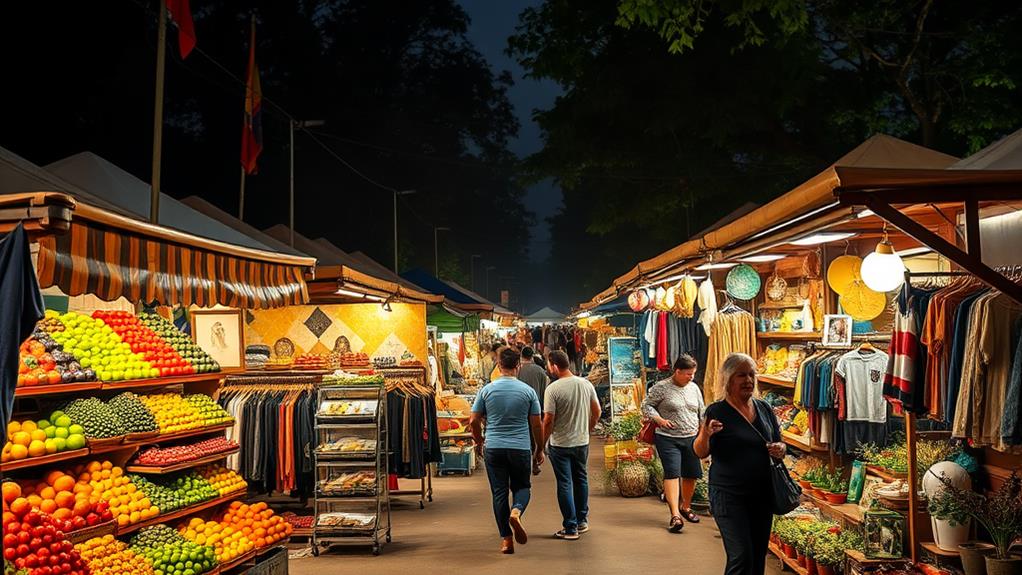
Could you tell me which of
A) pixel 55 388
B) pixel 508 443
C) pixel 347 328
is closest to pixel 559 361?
pixel 508 443

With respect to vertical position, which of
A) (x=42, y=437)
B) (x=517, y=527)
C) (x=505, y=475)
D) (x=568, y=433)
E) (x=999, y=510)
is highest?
(x=42, y=437)

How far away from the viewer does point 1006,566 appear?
6.25 meters

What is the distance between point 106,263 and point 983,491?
6324 millimetres

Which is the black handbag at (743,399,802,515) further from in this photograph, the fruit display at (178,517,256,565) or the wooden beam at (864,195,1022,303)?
the fruit display at (178,517,256,565)

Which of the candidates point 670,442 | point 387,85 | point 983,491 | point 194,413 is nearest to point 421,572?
point 194,413

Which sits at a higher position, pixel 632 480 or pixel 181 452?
pixel 181 452

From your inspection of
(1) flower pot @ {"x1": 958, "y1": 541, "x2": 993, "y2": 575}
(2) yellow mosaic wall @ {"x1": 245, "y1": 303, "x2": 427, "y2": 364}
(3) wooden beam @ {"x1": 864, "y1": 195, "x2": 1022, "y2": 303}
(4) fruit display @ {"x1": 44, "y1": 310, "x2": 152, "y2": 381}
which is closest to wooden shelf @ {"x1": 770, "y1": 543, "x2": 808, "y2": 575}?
(1) flower pot @ {"x1": 958, "y1": 541, "x2": 993, "y2": 575}

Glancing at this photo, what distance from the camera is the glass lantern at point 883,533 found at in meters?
7.47

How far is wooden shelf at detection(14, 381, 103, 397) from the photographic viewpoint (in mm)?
6215

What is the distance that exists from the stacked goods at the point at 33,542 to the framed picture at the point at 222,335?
6.25 meters

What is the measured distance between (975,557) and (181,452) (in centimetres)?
595

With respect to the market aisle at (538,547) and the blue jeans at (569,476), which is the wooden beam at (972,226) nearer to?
the market aisle at (538,547)

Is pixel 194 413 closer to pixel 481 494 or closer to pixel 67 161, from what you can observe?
pixel 67 161

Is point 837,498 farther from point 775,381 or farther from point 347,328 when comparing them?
point 347,328
